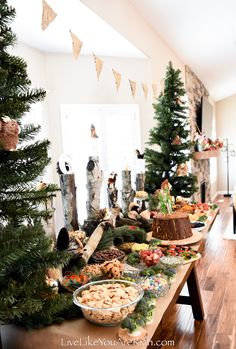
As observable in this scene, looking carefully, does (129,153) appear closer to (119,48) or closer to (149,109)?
(149,109)

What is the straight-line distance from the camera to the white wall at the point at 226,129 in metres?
9.32

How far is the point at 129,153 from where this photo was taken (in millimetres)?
4094

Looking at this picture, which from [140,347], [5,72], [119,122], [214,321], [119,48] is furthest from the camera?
[119,122]

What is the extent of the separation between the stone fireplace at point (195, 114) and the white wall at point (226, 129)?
2.11 m

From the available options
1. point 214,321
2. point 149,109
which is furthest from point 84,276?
point 149,109

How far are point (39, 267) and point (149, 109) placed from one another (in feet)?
10.6

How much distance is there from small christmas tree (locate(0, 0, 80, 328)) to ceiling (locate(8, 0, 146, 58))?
1.38 m

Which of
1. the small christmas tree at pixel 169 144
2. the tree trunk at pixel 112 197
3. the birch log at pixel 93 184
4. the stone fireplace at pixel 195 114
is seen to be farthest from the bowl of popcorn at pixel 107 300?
the stone fireplace at pixel 195 114

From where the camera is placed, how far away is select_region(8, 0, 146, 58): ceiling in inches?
92.6

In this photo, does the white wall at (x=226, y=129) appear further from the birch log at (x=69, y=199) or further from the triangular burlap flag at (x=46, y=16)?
the triangular burlap flag at (x=46, y=16)

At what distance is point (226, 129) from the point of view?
9.38 m

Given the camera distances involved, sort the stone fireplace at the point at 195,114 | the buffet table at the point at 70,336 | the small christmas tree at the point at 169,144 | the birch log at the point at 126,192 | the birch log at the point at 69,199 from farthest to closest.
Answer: the stone fireplace at the point at 195,114 → the small christmas tree at the point at 169,144 → the birch log at the point at 126,192 → the birch log at the point at 69,199 → the buffet table at the point at 70,336

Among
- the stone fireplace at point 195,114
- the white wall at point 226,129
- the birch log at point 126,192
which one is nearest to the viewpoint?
the birch log at point 126,192

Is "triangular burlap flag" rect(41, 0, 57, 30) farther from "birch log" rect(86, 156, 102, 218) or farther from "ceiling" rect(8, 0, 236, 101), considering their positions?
"birch log" rect(86, 156, 102, 218)
